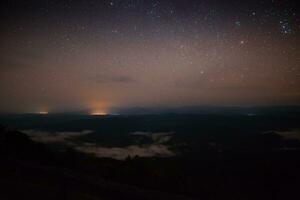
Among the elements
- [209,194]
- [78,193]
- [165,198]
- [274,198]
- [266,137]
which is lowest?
[266,137]

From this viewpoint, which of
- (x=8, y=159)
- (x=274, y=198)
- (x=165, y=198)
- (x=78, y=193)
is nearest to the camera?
(x=165, y=198)

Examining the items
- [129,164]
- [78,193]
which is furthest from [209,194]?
[129,164]

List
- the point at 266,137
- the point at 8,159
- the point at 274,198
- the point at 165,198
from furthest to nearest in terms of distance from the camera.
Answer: the point at 266,137
the point at 274,198
the point at 8,159
the point at 165,198

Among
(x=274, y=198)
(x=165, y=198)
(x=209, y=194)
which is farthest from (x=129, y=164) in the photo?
(x=165, y=198)

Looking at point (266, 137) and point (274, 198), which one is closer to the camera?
point (274, 198)

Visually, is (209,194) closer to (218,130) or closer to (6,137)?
(6,137)

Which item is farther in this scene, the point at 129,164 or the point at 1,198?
the point at 129,164

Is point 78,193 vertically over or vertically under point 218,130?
over

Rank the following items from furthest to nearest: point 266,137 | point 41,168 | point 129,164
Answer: point 266,137, point 129,164, point 41,168

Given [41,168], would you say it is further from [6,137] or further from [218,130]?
[218,130]
